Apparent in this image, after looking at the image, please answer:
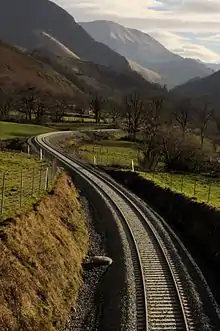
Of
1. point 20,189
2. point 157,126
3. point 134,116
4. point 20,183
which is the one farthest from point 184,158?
point 134,116

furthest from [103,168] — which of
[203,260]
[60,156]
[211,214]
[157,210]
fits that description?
[203,260]

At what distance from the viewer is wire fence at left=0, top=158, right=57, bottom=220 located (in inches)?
1143

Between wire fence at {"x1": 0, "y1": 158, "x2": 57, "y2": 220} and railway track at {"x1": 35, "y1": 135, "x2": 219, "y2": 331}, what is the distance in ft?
22.7

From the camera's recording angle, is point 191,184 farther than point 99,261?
Yes

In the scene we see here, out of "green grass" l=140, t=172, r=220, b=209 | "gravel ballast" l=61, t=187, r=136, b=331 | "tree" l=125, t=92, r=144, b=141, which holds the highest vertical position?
"tree" l=125, t=92, r=144, b=141

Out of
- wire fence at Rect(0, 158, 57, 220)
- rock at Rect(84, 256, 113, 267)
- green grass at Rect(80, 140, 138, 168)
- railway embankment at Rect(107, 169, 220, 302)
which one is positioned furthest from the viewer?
green grass at Rect(80, 140, 138, 168)

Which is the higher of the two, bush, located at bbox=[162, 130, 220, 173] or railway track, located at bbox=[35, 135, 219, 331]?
bush, located at bbox=[162, 130, 220, 173]

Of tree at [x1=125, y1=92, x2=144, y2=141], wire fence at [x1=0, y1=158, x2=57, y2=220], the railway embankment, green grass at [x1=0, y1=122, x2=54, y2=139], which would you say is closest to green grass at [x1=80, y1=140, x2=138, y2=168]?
tree at [x1=125, y1=92, x2=144, y2=141]

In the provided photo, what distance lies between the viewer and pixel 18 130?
360 ft

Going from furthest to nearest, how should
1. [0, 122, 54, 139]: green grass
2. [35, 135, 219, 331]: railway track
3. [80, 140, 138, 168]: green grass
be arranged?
1. [0, 122, 54, 139]: green grass
2. [80, 140, 138, 168]: green grass
3. [35, 135, 219, 331]: railway track

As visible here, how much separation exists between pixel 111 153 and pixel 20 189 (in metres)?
53.4

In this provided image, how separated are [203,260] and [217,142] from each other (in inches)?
3500

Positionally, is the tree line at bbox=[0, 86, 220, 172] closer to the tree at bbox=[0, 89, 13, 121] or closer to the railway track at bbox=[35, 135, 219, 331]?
the tree at bbox=[0, 89, 13, 121]

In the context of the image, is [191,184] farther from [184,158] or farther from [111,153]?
[111,153]
